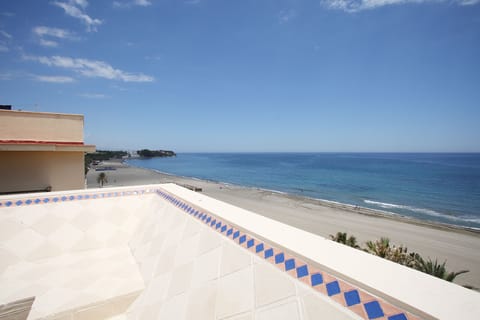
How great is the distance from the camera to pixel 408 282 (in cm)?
126

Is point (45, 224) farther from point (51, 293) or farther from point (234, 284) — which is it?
point (234, 284)

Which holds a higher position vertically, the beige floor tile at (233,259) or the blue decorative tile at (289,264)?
→ the blue decorative tile at (289,264)

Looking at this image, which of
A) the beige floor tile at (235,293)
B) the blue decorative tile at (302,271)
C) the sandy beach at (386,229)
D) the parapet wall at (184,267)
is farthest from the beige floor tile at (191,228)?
the sandy beach at (386,229)

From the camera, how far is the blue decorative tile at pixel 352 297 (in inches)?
48.3

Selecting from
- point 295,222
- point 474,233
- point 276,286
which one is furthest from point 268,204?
point 276,286

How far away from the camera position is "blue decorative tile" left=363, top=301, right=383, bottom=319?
113 centimetres

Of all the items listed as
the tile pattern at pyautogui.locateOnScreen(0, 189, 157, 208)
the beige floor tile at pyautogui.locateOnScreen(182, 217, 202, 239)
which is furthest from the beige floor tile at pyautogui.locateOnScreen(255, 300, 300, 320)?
the tile pattern at pyautogui.locateOnScreen(0, 189, 157, 208)

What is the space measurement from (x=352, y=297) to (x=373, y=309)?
0.11 metres

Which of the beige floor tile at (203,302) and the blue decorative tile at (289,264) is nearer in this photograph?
the blue decorative tile at (289,264)

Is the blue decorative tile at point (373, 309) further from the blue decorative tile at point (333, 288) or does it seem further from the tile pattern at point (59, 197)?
the tile pattern at point (59, 197)

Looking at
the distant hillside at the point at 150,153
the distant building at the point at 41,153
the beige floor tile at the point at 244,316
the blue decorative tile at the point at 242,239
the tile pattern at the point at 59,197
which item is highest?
the distant building at the point at 41,153

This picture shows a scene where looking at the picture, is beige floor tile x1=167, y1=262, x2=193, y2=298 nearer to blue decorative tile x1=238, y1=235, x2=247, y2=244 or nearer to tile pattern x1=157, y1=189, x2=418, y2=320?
tile pattern x1=157, y1=189, x2=418, y2=320

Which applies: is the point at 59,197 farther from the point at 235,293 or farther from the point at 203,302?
the point at 235,293

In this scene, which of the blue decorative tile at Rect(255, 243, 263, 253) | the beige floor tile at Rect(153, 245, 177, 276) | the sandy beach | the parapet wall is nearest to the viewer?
the parapet wall
